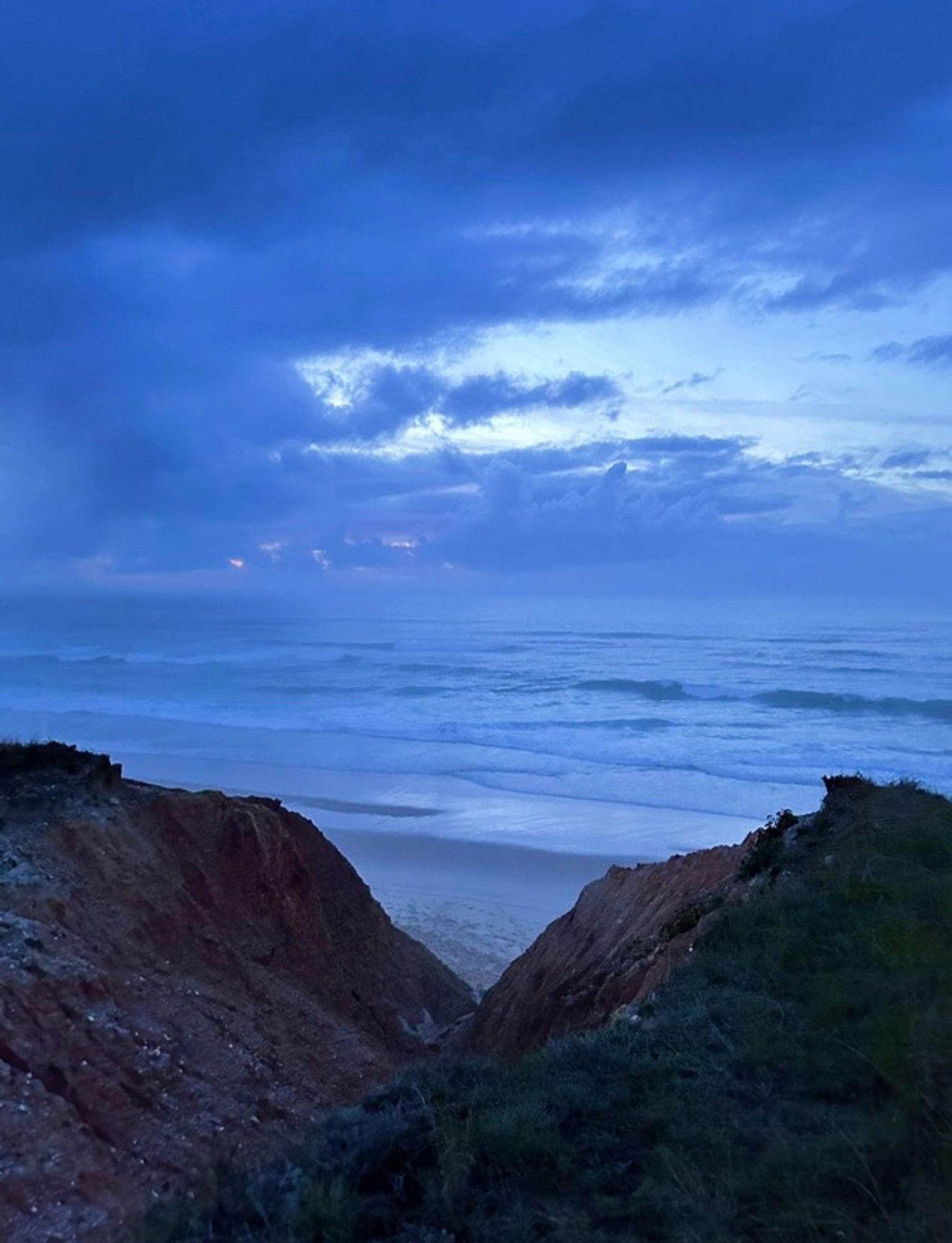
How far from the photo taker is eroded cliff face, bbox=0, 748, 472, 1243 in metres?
7.00

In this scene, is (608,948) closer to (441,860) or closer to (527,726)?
(441,860)

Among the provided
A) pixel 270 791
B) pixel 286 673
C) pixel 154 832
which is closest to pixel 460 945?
pixel 154 832

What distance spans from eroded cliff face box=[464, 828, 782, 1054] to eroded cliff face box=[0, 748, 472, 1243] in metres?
1.40

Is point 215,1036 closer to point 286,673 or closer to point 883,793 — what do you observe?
point 883,793

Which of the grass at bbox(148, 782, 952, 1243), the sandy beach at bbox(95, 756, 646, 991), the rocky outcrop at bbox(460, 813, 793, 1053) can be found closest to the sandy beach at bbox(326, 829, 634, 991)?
the sandy beach at bbox(95, 756, 646, 991)

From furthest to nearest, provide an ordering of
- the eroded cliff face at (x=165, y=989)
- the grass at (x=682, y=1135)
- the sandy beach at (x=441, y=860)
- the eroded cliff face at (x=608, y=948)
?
the sandy beach at (x=441, y=860), the eroded cliff face at (x=608, y=948), the eroded cliff face at (x=165, y=989), the grass at (x=682, y=1135)

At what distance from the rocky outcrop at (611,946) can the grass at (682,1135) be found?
2671 millimetres

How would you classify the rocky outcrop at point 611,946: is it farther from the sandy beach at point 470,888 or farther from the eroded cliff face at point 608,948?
the sandy beach at point 470,888

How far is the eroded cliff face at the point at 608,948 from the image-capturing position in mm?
10039

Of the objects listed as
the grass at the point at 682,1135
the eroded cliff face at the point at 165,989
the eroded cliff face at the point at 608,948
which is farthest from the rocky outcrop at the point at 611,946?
the grass at the point at 682,1135

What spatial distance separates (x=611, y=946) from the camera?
12070 millimetres

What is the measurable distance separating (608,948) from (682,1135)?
24.5 ft

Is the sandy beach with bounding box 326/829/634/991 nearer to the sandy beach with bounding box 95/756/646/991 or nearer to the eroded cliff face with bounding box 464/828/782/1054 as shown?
the sandy beach with bounding box 95/756/646/991

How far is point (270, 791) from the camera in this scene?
27.0 m
